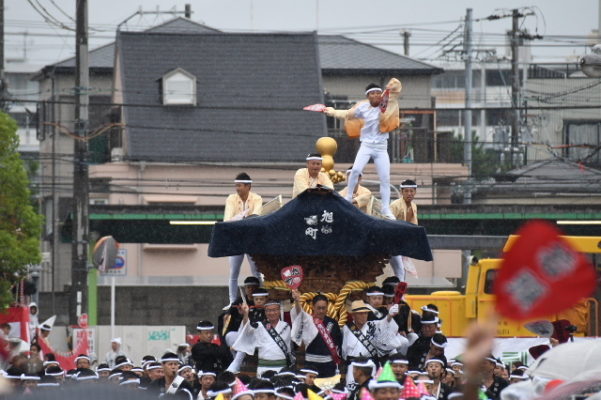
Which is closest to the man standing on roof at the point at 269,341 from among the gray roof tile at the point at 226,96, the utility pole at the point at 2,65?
the utility pole at the point at 2,65

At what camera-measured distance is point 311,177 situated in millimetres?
14758

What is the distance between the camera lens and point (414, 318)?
15000mm

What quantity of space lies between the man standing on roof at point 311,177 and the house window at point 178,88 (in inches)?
1040

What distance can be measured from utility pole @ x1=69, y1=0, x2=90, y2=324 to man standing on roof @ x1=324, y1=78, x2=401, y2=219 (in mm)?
13218

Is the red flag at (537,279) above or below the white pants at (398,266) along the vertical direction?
above

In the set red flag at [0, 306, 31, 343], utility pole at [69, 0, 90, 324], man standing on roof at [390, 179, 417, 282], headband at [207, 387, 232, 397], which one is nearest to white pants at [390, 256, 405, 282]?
man standing on roof at [390, 179, 417, 282]

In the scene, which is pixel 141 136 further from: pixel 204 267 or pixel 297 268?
pixel 297 268

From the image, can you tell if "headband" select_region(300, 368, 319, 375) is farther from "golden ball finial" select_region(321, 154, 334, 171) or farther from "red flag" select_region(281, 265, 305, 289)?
"golden ball finial" select_region(321, 154, 334, 171)

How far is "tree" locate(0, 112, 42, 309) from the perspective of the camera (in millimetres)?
24688

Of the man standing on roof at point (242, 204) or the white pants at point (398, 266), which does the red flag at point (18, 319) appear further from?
the white pants at point (398, 266)

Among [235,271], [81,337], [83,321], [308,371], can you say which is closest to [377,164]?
[235,271]

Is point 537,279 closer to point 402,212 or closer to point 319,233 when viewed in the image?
point 319,233

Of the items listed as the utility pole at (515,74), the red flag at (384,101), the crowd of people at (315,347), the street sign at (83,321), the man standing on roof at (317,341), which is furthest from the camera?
the utility pole at (515,74)

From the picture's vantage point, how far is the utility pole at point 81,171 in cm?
2802
